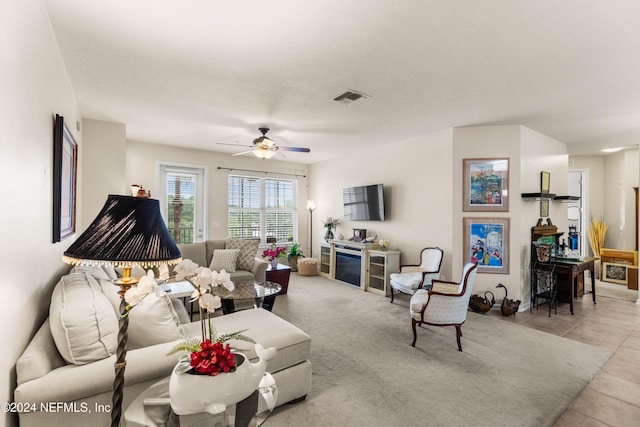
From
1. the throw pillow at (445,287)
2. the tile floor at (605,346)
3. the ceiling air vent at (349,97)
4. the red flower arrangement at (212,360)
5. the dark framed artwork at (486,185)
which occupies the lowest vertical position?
the tile floor at (605,346)

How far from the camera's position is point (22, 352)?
153cm

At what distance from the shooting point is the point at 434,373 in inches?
105

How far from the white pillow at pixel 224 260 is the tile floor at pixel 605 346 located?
394cm

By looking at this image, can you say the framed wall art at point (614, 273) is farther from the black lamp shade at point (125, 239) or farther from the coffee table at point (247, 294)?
the black lamp shade at point (125, 239)

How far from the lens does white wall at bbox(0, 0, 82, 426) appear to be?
4.17ft

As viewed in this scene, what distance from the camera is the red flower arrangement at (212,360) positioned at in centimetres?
118

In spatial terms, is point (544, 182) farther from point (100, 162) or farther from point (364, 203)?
point (100, 162)

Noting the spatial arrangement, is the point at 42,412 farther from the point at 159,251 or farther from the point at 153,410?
the point at 159,251

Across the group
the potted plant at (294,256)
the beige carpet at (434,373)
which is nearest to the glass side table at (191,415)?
the beige carpet at (434,373)

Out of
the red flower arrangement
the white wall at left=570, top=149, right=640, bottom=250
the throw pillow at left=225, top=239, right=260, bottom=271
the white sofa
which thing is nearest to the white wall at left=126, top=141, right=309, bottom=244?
the throw pillow at left=225, top=239, right=260, bottom=271

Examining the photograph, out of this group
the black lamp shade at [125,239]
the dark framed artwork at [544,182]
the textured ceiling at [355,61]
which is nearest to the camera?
the black lamp shade at [125,239]

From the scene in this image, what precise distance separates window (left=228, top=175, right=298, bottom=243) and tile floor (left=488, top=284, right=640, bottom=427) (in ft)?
15.7

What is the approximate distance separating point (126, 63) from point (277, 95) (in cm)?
142

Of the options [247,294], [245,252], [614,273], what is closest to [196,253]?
[245,252]
